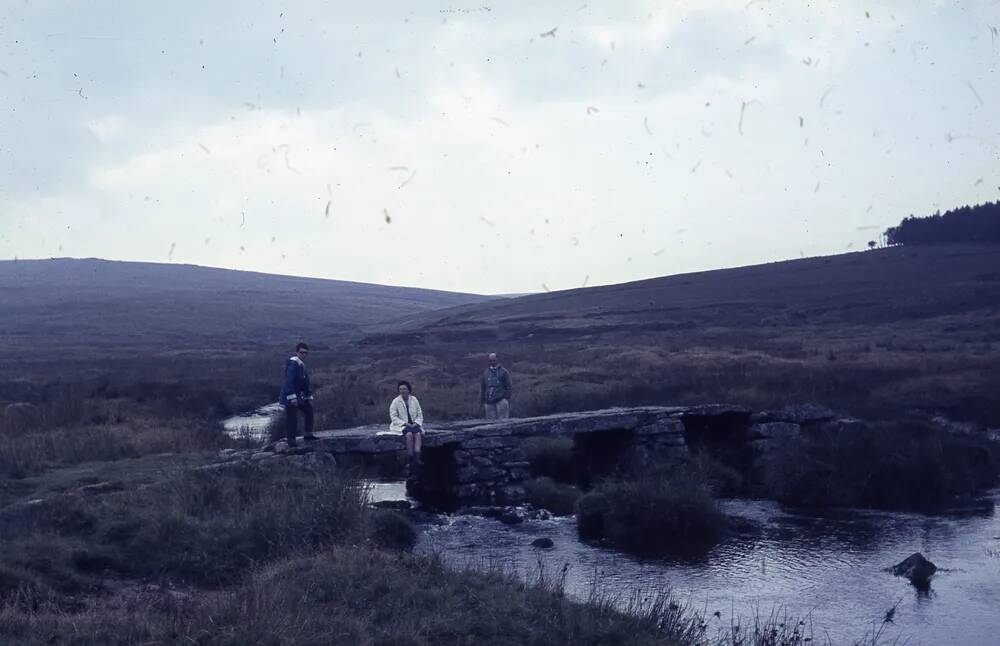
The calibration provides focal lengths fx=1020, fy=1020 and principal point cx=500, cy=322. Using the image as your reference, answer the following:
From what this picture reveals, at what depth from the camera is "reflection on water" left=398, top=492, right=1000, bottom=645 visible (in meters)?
11.1

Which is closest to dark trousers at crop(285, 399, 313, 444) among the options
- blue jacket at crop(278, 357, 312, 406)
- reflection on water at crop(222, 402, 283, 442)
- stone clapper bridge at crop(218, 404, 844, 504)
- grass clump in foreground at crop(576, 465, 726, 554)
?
blue jacket at crop(278, 357, 312, 406)

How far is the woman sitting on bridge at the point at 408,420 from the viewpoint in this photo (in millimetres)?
17531

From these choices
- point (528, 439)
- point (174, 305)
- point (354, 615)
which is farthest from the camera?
point (174, 305)

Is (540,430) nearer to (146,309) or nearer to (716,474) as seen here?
(716,474)

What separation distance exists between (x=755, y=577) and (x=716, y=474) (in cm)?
655

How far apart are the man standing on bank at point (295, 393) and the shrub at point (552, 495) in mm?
4016

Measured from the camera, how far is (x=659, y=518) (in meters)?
15.2

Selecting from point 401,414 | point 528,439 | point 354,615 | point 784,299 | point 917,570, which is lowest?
point 917,570

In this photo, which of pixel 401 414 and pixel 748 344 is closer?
pixel 401 414

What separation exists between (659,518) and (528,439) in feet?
20.3

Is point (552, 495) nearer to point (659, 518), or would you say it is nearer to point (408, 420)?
point (408, 420)

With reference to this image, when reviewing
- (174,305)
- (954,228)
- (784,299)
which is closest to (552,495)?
(784,299)

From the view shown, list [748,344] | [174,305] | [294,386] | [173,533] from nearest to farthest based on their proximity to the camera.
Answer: [173,533] → [294,386] → [748,344] → [174,305]

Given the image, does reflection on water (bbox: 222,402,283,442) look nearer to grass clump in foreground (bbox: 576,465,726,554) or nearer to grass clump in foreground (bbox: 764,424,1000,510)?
grass clump in foreground (bbox: 576,465,726,554)
